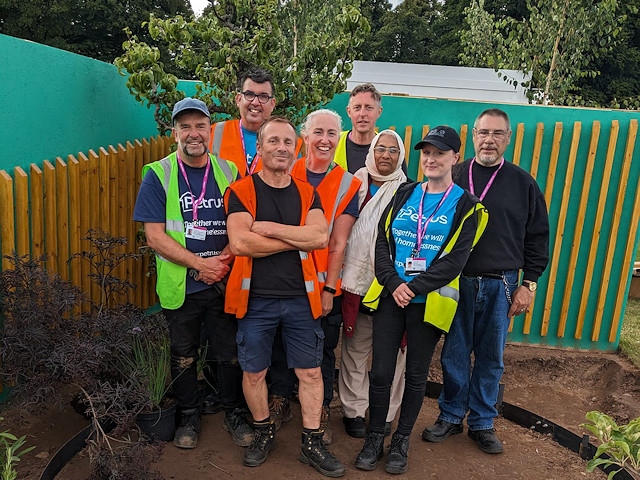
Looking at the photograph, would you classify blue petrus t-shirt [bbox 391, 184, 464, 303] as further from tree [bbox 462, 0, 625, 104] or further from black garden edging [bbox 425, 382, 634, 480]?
tree [bbox 462, 0, 625, 104]

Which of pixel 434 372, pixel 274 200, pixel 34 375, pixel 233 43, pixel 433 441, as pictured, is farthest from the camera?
pixel 434 372

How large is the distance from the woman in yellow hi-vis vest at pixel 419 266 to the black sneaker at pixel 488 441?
2.24 ft

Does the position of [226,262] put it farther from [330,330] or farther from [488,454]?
[488,454]

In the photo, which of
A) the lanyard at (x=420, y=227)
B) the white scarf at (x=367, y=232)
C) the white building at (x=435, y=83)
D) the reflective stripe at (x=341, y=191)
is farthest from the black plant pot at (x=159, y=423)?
the white building at (x=435, y=83)

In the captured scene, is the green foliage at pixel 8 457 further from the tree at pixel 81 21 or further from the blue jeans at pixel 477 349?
the tree at pixel 81 21

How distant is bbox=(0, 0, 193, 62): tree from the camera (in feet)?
82.5

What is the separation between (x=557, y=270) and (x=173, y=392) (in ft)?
13.1

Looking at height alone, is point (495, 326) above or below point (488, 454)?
above

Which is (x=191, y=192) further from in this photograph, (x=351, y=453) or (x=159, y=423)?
(x=351, y=453)

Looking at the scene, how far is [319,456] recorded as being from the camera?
11.6 feet

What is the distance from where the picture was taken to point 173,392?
154 inches

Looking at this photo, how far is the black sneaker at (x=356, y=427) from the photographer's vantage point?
4.02m

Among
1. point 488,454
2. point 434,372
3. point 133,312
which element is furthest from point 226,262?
point 434,372

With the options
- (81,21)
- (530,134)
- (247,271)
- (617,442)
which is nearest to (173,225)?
(247,271)
